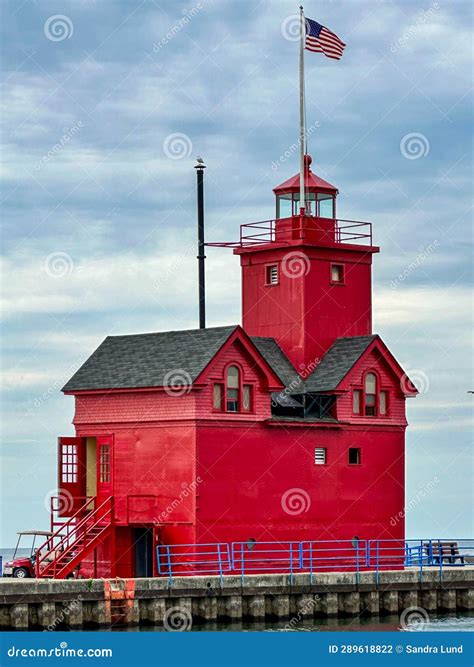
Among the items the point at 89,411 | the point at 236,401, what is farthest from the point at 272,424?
the point at 89,411

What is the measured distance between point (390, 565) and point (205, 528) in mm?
7831

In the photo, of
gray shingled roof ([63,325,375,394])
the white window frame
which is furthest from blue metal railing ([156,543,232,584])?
gray shingled roof ([63,325,375,394])

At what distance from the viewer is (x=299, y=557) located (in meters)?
50.8

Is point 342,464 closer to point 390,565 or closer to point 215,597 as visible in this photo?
point 390,565

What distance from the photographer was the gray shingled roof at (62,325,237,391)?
5059cm

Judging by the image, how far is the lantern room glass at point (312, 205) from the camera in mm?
56469

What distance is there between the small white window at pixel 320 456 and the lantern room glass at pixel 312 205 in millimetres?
8237

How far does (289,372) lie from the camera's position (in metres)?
54.6
